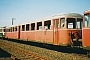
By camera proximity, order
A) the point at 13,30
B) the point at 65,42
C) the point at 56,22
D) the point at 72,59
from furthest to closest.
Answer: the point at 13,30 → the point at 56,22 → the point at 65,42 → the point at 72,59

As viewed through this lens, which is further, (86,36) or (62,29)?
(62,29)

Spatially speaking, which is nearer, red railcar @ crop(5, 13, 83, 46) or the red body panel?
the red body panel

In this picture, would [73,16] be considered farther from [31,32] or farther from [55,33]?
[31,32]

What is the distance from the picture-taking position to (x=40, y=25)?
1588 cm

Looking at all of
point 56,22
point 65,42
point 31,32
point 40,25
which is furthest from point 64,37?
point 31,32

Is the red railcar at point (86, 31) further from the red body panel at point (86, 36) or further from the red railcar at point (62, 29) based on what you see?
the red railcar at point (62, 29)

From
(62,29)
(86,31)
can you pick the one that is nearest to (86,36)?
(86,31)

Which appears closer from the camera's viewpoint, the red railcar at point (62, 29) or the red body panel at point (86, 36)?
the red body panel at point (86, 36)

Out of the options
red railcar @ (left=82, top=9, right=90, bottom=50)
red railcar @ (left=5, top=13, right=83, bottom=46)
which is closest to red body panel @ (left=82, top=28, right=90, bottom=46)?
red railcar @ (left=82, top=9, right=90, bottom=50)

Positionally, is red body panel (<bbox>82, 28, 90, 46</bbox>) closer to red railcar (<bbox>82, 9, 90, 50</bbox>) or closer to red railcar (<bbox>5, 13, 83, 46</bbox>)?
red railcar (<bbox>82, 9, 90, 50</bbox>)

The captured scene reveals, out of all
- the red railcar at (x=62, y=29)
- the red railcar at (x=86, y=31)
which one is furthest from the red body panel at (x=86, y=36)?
the red railcar at (x=62, y=29)

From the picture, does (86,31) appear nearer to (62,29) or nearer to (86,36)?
(86,36)

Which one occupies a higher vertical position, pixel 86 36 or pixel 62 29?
pixel 62 29

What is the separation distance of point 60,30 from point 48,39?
208 centimetres
